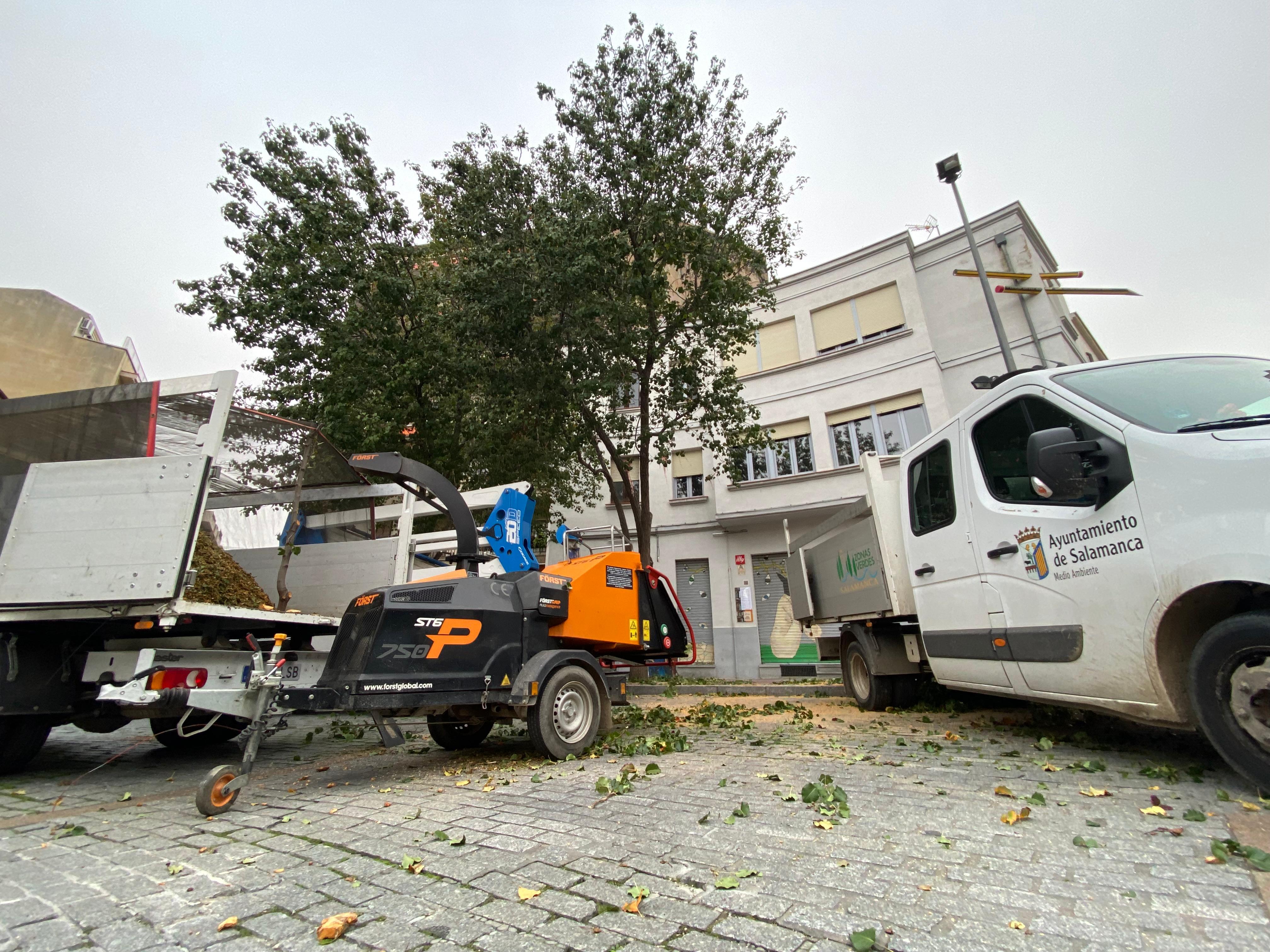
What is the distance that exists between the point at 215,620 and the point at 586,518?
15642mm

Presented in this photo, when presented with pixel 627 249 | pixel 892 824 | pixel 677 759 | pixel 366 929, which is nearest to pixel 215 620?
pixel 366 929

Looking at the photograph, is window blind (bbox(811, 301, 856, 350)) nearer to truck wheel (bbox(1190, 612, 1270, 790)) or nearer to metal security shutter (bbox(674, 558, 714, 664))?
metal security shutter (bbox(674, 558, 714, 664))

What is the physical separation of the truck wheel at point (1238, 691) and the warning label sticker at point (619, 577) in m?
4.32

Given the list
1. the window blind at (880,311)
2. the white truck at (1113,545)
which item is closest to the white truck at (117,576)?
the white truck at (1113,545)

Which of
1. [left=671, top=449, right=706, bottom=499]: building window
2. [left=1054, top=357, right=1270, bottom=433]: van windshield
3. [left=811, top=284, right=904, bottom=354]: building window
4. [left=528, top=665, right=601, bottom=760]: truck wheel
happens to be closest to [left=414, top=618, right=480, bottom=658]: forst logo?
[left=528, top=665, right=601, bottom=760]: truck wheel

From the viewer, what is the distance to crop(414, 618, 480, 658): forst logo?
4.47m

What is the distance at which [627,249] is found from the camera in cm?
1150

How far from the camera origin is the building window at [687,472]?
19.0 m

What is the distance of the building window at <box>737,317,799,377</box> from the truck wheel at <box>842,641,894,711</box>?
11969 mm

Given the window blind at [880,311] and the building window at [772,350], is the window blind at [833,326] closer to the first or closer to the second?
the window blind at [880,311]

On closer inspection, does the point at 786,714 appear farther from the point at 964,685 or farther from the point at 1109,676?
the point at 1109,676

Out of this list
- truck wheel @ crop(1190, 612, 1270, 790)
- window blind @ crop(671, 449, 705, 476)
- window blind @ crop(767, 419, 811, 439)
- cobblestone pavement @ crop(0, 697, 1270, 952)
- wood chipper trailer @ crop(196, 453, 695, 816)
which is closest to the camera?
cobblestone pavement @ crop(0, 697, 1270, 952)

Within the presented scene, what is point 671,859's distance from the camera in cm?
261

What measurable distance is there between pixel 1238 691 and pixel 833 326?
52.4 feet
